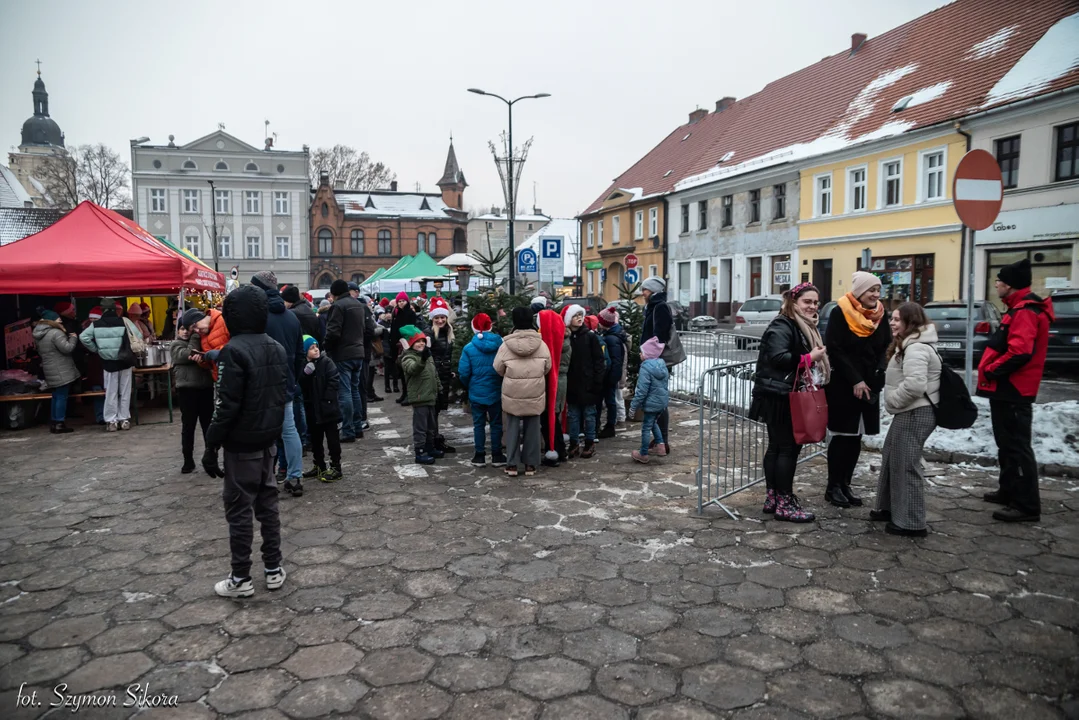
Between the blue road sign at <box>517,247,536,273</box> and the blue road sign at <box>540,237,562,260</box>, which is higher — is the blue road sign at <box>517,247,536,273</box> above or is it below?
below

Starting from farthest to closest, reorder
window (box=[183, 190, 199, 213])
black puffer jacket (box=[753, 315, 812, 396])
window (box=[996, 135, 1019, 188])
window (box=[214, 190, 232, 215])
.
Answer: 1. window (box=[214, 190, 232, 215])
2. window (box=[183, 190, 199, 213])
3. window (box=[996, 135, 1019, 188])
4. black puffer jacket (box=[753, 315, 812, 396])

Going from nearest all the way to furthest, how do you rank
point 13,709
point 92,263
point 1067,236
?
1. point 13,709
2. point 92,263
3. point 1067,236

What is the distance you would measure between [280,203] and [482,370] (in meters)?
59.2

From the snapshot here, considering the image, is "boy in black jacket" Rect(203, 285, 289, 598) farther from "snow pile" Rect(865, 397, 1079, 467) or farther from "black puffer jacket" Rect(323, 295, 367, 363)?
"snow pile" Rect(865, 397, 1079, 467)

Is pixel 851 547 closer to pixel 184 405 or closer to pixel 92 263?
pixel 184 405

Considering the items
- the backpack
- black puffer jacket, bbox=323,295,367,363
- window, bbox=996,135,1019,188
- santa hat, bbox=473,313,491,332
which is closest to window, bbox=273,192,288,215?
window, bbox=996,135,1019,188

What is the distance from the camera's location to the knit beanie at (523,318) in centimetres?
707

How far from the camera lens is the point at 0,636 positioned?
3895mm

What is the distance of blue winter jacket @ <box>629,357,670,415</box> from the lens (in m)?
7.57

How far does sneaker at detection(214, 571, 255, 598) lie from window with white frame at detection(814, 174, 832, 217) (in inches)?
1128

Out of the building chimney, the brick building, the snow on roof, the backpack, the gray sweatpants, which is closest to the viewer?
the backpack

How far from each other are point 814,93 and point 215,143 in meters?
47.9

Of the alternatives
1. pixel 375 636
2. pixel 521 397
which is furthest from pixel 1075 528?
pixel 375 636

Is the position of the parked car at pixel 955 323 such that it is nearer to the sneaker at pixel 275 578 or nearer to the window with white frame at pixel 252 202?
the sneaker at pixel 275 578
